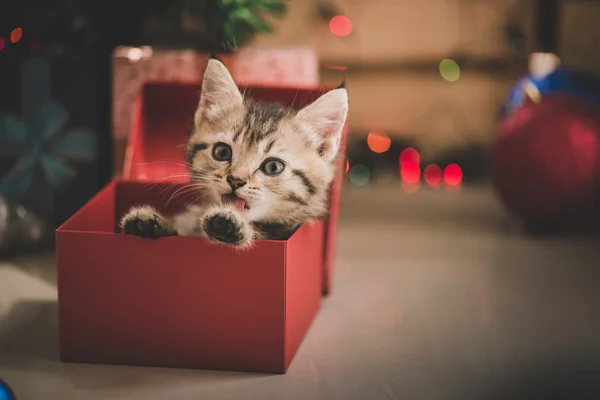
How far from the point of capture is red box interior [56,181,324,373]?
155 centimetres

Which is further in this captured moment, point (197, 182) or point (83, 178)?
point (83, 178)

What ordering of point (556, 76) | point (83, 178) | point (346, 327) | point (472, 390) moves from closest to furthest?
point (472, 390), point (346, 327), point (83, 178), point (556, 76)

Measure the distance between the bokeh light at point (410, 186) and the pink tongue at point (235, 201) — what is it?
1957 mm

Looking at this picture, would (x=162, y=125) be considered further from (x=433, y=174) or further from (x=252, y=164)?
(x=433, y=174)

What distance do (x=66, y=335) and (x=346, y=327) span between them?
0.65 m

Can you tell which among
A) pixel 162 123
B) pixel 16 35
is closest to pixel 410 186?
pixel 162 123

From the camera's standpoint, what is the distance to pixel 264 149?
1611 millimetres

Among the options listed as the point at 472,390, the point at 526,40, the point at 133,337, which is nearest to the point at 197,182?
the point at 133,337

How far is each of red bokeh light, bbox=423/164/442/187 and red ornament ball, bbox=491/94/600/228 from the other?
2.85 ft

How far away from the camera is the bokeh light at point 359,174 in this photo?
364 centimetres

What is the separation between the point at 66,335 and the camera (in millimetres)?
1631

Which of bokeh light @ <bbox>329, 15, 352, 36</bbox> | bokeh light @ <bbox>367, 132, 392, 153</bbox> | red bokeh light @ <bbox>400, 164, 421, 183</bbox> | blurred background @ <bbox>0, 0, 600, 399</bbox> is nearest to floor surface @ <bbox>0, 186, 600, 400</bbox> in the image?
blurred background @ <bbox>0, 0, 600, 399</bbox>

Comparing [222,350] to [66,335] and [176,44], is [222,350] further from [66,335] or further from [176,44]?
[176,44]

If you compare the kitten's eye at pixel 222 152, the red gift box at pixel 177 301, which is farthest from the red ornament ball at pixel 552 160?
the kitten's eye at pixel 222 152
